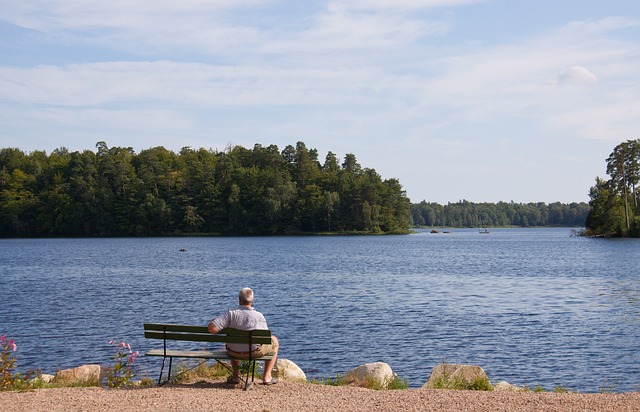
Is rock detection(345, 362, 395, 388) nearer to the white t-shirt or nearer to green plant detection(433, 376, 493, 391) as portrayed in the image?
green plant detection(433, 376, 493, 391)

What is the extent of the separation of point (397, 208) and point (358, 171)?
14.3 metres

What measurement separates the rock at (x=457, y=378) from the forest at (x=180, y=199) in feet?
420

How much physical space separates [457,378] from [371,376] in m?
1.70

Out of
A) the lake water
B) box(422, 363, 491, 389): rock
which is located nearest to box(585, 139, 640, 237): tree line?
the lake water

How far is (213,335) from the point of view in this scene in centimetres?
1251

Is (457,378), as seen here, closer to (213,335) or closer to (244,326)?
(244,326)

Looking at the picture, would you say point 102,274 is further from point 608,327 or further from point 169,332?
point 169,332

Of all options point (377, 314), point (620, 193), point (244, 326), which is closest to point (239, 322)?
point (244, 326)

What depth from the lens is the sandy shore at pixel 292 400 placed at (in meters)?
10.6

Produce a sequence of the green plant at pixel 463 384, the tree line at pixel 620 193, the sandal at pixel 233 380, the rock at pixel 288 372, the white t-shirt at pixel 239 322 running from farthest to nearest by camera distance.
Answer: the tree line at pixel 620 193 → the rock at pixel 288 372 → the green plant at pixel 463 384 → the sandal at pixel 233 380 → the white t-shirt at pixel 239 322

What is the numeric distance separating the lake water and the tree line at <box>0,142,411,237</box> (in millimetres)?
84577

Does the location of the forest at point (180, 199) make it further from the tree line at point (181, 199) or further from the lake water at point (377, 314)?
the lake water at point (377, 314)

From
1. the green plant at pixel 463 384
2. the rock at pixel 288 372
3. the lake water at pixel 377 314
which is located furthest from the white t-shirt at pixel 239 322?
the lake water at pixel 377 314

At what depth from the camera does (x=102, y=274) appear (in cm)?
5344
